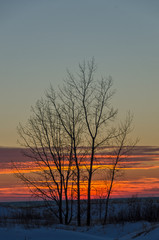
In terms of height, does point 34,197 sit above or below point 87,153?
below

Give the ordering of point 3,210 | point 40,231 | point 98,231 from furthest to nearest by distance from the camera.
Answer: point 3,210 → point 98,231 → point 40,231

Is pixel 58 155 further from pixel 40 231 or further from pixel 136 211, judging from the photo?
pixel 40 231

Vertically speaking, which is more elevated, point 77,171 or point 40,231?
point 77,171

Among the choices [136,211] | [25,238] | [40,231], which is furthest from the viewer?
[136,211]

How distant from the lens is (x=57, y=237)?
12.6m

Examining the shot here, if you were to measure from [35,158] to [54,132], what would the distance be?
2045 mm

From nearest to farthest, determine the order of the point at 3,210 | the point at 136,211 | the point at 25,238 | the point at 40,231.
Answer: the point at 25,238 < the point at 40,231 < the point at 136,211 < the point at 3,210

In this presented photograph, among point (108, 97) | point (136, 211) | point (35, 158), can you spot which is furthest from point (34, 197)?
point (108, 97)

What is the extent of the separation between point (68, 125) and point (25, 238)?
1029 cm

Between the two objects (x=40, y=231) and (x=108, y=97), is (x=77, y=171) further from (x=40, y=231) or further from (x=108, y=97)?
(x=40, y=231)

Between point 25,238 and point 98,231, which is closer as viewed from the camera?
point 25,238

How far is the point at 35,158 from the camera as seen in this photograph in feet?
71.9

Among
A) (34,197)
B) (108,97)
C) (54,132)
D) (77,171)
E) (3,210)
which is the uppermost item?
(108,97)

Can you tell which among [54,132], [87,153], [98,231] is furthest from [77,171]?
[98,231]
